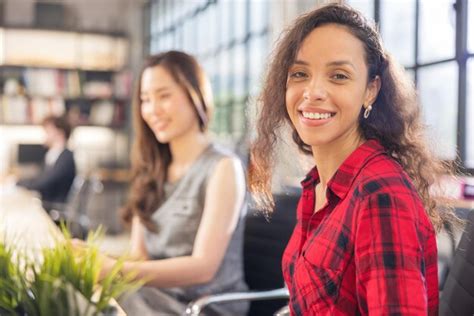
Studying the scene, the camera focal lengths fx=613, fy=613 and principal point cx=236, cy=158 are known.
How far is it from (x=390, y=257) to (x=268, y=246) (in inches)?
41.7

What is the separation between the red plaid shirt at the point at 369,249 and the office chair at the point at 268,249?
27.4 inches

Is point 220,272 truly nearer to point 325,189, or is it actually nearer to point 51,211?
point 325,189

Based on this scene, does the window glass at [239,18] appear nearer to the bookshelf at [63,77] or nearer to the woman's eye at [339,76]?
the bookshelf at [63,77]

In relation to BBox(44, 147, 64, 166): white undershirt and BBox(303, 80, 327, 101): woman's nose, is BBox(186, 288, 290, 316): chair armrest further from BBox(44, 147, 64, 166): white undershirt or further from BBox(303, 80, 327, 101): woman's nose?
BBox(44, 147, 64, 166): white undershirt

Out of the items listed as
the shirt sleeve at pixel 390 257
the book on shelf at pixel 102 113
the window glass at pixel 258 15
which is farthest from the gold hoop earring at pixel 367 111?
the book on shelf at pixel 102 113

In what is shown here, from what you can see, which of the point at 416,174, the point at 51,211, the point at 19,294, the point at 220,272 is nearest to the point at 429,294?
the point at 416,174

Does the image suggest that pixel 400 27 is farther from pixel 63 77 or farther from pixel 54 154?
pixel 63 77

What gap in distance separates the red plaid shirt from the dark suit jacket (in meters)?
4.33

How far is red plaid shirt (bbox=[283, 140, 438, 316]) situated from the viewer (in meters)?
0.91

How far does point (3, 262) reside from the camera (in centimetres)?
89

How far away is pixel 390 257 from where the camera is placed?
2.99 feet

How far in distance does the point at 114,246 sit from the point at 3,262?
5.58 meters

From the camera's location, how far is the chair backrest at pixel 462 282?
1082mm

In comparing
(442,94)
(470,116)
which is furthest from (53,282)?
(442,94)
